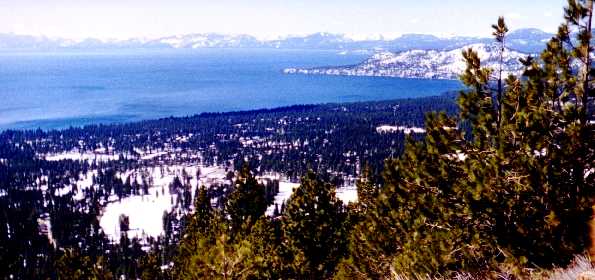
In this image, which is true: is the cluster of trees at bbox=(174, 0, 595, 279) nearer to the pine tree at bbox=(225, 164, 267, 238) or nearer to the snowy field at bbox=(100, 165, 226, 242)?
the pine tree at bbox=(225, 164, 267, 238)

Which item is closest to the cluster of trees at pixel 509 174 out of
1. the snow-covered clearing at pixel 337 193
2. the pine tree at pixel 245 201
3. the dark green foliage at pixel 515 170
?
the dark green foliage at pixel 515 170

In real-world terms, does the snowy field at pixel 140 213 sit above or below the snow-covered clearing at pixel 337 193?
below

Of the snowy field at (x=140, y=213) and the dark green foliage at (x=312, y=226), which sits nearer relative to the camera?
the dark green foliage at (x=312, y=226)

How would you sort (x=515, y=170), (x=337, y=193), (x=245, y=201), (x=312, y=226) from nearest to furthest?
(x=515, y=170) < (x=312, y=226) < (x=245, y=201) < (x=337, y=193)

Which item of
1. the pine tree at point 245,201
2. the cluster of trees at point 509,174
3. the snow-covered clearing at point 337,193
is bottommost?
the snow-covered clearing at point 337,193

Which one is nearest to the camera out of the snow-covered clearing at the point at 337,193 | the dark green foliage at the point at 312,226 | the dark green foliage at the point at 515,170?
the dark green foliage at the point at 515,170

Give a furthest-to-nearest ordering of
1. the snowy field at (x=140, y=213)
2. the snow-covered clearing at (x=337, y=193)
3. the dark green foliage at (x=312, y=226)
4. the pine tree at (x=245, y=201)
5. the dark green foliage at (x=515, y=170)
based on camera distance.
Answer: the snow-covered clearing at (x=337, y=193) → the snowy field at (x=140, y=213) → the pine tree at (x=245, y=201) → the dark green foliage at (x=312, y=226) → the dark green foliage at (x=515, y=170)

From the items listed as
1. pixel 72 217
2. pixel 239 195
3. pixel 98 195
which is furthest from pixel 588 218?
pixel 98 195

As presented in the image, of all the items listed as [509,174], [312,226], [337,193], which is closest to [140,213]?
[337,193]

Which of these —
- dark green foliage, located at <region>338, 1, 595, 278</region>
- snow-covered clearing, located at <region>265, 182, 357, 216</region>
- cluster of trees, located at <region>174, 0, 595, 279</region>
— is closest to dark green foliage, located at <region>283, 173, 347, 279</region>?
cluster of trees, located at <region>174, 0, 595, 279</region>

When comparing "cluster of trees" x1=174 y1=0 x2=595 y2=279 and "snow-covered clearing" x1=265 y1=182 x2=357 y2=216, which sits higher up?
"cluster of trees" x1=174 y1=0 x2=595 y2=279

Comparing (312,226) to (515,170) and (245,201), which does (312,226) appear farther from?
(515,170)

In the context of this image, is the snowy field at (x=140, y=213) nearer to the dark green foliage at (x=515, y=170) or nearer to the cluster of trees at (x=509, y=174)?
the cluster of trees at (x=509, y=174)

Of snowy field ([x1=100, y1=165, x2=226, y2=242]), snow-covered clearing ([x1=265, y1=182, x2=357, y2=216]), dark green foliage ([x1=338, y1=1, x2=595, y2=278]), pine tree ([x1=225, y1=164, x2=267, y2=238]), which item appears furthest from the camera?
snow-covered clearing ([x1=265, y1=182, x2=357, y2=216])
